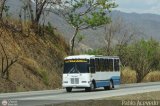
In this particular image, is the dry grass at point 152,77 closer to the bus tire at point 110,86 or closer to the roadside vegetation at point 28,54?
the roadside vegetation at point 28,54

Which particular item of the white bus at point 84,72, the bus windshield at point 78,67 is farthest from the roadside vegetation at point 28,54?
the bus windshield at point 78,67

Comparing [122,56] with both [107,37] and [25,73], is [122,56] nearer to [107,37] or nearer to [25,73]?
[107,37]

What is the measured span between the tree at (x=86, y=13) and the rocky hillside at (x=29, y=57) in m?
3.47

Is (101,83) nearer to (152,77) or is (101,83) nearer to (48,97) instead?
(48,97)

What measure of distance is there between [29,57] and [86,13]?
8.58 metres

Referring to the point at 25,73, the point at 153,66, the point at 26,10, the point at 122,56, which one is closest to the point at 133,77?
the point at 122,56

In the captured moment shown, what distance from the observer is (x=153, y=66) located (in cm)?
8125

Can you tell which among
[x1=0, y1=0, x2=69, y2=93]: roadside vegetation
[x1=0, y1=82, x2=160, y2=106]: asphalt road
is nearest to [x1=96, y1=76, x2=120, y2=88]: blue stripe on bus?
[x1=0, y1=82, x2=160, y2=106]: asphalt road

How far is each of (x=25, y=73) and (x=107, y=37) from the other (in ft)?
84.2

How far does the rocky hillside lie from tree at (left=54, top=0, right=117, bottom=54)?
3468 mm

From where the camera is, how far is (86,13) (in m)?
57.9

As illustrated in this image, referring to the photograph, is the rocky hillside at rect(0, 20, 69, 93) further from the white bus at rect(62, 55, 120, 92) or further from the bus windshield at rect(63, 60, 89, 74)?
the bus windshield at rect(63, 60, 89, 74)

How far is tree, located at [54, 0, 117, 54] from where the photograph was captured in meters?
56.6

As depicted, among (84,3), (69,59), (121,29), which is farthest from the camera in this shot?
(121,29)
